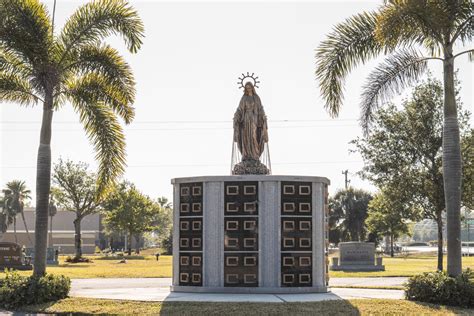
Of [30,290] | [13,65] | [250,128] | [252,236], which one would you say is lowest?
[30,290]

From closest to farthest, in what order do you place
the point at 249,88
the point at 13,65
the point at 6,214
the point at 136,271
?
the point at 13,65
the point at 249,88
the point at 136,271
the point at 6,214

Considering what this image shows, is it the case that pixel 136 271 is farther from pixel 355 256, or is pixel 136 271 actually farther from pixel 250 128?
pixel 250 128

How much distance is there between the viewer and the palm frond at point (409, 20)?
1764cm

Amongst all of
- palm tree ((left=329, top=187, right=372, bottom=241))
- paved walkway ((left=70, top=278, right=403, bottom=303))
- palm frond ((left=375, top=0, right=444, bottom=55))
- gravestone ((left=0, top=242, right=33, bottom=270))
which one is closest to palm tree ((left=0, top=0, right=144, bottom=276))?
paved walkway ((left=70, top=278, right=403, bottom=303))

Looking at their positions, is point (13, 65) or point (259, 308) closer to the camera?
point (259, 308)

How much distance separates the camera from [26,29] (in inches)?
780

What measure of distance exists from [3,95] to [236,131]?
7.05 metres

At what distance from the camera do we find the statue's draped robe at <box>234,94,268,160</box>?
21953 mm

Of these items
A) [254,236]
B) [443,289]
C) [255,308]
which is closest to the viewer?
[255,308]

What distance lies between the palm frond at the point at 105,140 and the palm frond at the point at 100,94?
131 mm

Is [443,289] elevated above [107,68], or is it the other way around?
[107,68]

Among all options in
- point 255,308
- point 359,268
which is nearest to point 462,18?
point 255,308

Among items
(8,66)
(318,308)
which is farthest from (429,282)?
(8,66)

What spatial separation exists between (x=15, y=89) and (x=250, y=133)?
7062mm
